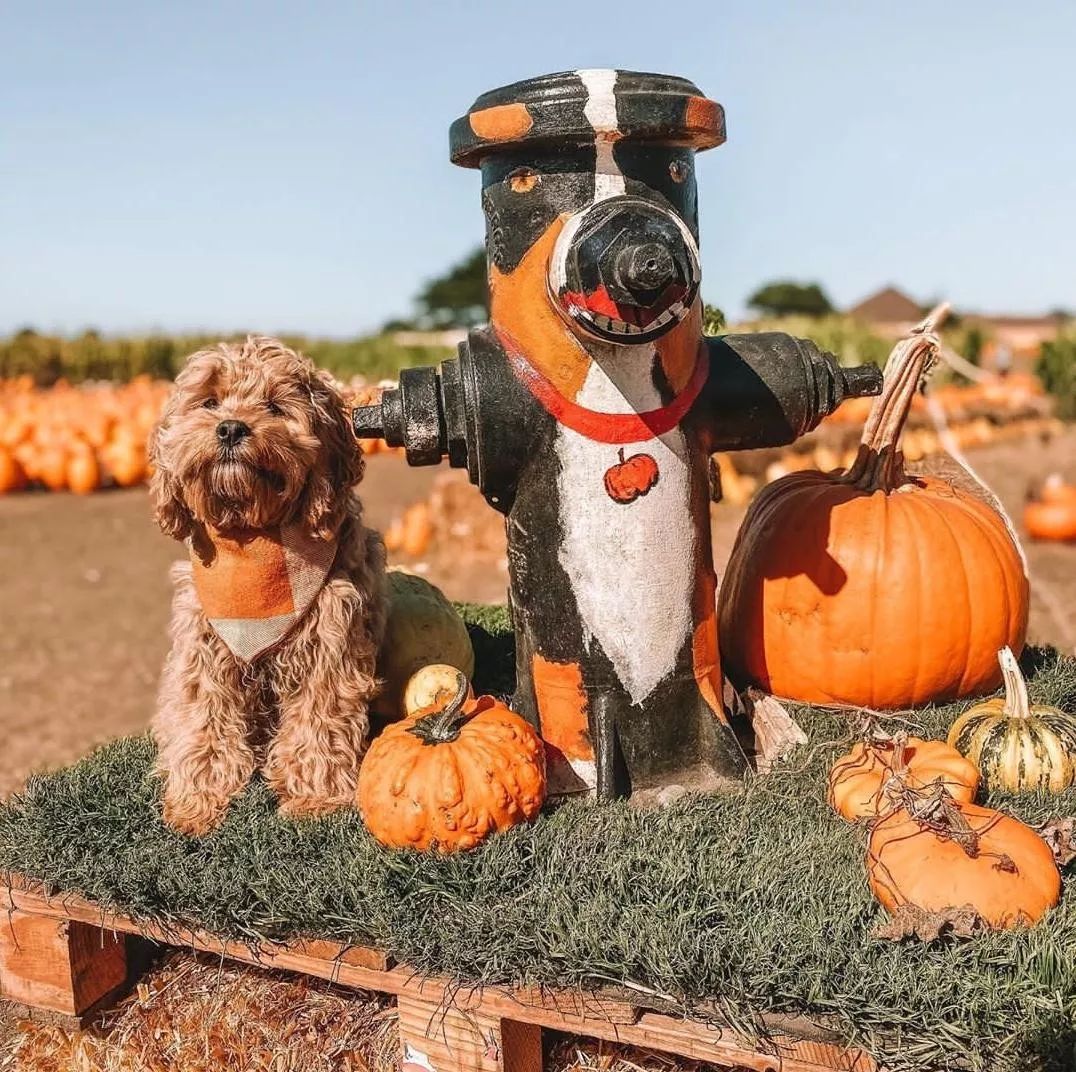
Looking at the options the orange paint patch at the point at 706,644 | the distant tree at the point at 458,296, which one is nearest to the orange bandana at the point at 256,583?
the orange paint patch at the point at 706,644

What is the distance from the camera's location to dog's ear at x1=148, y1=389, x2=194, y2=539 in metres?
3.23

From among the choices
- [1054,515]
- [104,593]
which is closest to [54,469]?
[104,593]

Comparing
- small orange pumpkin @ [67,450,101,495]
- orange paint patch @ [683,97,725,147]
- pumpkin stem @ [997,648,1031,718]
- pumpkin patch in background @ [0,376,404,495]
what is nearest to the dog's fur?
orange paint patch @ [683,97,725,147]

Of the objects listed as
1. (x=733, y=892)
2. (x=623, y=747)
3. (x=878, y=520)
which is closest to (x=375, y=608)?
(x=623, y=747)

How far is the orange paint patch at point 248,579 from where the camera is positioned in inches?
131

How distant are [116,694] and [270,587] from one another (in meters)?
4.01

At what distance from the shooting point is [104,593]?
9109mm

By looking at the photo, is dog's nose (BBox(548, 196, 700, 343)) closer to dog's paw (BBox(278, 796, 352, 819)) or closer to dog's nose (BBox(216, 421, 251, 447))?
dog's nose (BBox(216, 421, 251, 447))

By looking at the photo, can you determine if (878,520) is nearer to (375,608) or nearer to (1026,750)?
(1026,750)

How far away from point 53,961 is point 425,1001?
1295 millimetres

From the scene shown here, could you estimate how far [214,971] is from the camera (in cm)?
347

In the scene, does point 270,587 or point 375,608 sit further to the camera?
point 375,608

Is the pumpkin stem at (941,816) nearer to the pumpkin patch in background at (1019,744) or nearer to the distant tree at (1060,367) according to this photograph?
the pumpkin patch in background at (1019,744)

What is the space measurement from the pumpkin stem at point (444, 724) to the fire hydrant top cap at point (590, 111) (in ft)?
5.18
